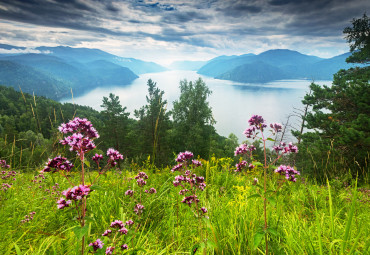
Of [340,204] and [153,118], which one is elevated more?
[340,204]

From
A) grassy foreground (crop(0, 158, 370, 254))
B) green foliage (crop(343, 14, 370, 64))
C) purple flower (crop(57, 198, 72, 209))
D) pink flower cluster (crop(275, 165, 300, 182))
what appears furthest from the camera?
green foliage (crop(343, 14, 370, 64))

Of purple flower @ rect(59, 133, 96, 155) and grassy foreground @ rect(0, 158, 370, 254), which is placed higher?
purple flower @ rect(59, 133, 96, 155)

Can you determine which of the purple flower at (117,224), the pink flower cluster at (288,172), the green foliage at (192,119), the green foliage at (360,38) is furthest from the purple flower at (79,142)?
the green foliage at (192,119)

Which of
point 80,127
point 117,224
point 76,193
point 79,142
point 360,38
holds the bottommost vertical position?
point 117,224

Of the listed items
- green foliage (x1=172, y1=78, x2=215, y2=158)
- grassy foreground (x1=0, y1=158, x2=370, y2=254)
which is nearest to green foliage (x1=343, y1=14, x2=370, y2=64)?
grassy foreground (x1=0, y1=158, x2=370, y2=254)

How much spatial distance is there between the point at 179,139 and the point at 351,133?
24.7 meters

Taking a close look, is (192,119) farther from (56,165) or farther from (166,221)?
(56,165)

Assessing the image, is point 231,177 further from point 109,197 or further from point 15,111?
point 15,111

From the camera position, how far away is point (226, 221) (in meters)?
2.86

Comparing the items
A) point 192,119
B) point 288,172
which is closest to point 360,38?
point 288,172

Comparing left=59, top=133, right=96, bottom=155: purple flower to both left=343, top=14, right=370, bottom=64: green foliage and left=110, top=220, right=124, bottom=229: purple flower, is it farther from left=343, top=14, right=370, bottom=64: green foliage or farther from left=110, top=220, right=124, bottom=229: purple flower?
left=343, top=14, right=370, bottom=64: green foliage

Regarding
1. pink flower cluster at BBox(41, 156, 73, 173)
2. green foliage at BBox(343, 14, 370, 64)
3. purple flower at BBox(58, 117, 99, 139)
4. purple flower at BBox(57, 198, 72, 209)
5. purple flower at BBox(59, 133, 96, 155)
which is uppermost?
green foliage at BBox(343, 14, 370, 64)

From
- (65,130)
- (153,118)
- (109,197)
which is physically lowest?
(153,118)

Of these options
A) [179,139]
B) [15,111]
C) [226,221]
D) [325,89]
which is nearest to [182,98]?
[179,139]
